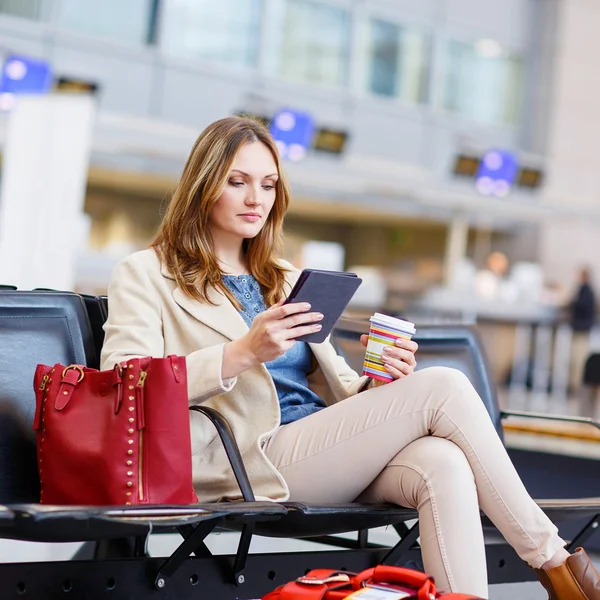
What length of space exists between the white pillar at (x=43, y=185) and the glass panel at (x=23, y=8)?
7733mm

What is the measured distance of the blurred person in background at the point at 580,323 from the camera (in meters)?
10.9

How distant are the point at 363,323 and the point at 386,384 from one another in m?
0.98

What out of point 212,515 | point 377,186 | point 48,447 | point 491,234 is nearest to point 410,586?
point 212,515

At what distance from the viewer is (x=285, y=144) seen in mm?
11344

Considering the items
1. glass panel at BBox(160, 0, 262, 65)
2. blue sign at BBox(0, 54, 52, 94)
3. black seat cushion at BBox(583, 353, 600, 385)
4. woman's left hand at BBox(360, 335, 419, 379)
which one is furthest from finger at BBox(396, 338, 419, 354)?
glass panel at BBox(160, 0, 262, 65)

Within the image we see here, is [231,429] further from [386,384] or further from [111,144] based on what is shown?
[111,144]

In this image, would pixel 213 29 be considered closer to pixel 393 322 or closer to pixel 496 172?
pixel 496 172

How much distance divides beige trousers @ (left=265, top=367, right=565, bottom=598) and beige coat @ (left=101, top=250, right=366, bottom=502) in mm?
73

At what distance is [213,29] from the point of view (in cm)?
1307

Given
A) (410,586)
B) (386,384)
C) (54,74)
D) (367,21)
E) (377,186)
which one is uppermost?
(367,21)

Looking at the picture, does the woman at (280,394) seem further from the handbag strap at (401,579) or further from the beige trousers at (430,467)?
the handbag strap at (401,579)

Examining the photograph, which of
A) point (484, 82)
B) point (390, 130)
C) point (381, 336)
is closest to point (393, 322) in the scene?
point (381, 336)

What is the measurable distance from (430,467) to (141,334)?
70 centimetres

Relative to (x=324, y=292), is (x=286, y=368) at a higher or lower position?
lower
